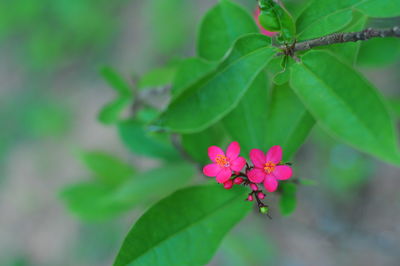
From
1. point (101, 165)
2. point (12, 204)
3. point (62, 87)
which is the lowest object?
point (101, 165)

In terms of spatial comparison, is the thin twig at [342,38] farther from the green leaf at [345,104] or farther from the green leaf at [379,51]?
the green leaf at [379,51]

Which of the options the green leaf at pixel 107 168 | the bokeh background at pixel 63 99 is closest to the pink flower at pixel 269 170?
the green leaf at pixel 107 168

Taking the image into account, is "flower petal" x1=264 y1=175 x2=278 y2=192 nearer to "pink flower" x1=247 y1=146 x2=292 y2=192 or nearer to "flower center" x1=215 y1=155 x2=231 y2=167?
"pink flower" x1=247 y1=146 x2=292 y2=192

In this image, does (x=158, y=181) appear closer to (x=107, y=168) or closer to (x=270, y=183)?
(x=107, y=168)

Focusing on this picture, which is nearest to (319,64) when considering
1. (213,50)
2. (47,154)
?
(213,50)

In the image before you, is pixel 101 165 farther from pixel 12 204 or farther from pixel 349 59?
pixel 12 204
